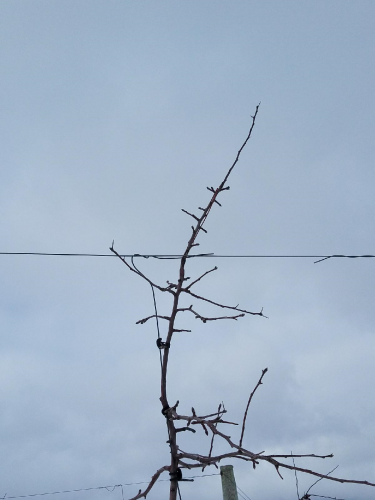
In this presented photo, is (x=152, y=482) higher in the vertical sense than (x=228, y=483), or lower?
lower

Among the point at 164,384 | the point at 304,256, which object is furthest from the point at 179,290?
the point at 304,256

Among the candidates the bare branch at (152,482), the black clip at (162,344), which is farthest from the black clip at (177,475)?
the black clip at (162,344)

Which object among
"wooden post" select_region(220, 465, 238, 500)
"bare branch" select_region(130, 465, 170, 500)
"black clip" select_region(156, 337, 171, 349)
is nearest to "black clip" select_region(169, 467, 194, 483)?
"bare branch" select_region(130, 465, 170, 500)

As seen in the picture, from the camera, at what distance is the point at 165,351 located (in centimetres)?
172

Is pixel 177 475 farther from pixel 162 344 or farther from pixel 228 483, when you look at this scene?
pixel 228 483

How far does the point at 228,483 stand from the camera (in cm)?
415

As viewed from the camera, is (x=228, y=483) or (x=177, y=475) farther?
(x=228, y=483)

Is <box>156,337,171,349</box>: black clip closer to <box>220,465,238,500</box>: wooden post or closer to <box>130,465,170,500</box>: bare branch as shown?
<box>130,465,170,500</box>: bare branch

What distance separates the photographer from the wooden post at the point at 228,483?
4090mm

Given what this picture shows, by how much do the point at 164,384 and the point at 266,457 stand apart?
16.2 inches

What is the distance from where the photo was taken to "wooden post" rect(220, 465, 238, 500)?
4.09 meters

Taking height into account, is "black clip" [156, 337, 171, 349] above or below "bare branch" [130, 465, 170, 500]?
above

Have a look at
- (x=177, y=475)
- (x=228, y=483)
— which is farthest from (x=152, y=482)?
(x=228, y=483)

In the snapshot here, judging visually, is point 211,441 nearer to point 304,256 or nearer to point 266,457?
point 266,457
